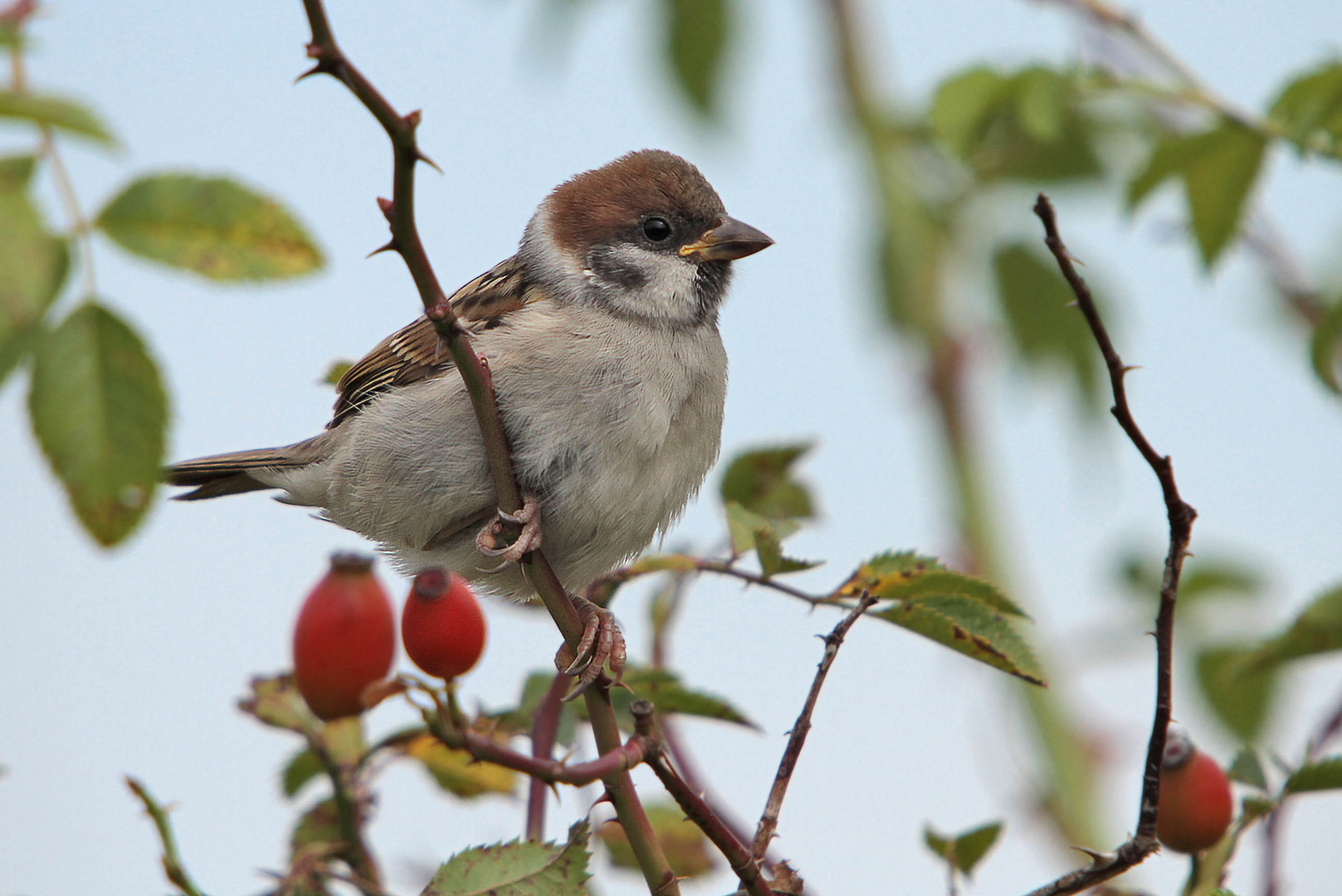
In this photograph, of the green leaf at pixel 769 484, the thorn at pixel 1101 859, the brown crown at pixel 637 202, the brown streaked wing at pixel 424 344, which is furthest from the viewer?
the brown crown at pixel 637 202

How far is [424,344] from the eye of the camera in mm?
2859

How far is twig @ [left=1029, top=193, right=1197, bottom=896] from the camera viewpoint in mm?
1394

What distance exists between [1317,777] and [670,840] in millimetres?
955

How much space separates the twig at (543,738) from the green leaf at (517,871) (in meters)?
0.16

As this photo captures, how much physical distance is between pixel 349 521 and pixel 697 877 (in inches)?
45.0

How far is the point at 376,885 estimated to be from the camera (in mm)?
1798

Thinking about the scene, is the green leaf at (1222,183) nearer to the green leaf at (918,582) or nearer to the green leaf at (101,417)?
the green leaf at (918,582)

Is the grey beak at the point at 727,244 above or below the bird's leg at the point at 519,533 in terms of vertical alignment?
above

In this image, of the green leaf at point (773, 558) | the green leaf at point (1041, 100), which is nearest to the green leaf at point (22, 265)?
the green leaf at point (773, 558)

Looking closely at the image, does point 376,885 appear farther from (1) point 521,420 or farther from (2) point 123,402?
(1) point 521,420

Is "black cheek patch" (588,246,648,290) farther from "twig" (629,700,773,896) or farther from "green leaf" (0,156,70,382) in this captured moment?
"twig" (629,700,773,896)

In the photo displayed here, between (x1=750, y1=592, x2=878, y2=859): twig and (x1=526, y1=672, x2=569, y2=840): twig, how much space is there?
0.36 metres

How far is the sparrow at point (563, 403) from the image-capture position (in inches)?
99.2

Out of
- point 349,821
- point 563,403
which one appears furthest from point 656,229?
point 349,821
